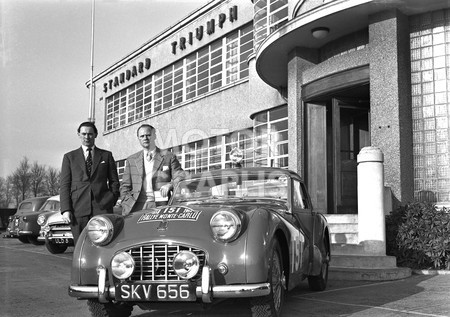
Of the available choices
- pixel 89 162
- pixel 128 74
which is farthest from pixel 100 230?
pixel 128 74

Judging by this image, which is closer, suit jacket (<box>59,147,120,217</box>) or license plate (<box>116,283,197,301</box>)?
license plate (<box>116,283,197,301</box>)

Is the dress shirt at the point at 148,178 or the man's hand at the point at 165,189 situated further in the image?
the dress shirt at the point at 148,178

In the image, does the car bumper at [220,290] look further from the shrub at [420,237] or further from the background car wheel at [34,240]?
the background car wheel at [34,240]

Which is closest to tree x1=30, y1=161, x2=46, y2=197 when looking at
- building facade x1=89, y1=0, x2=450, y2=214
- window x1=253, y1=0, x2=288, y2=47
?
building facade x1=89, y1=0, x2=450, y2=214

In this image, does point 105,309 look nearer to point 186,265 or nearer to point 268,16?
point 186,265

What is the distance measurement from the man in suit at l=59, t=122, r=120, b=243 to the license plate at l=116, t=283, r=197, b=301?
147 centimetres

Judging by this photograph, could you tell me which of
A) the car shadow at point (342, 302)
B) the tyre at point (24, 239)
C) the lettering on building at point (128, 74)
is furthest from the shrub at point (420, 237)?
the lettering on building at point (128, 74)

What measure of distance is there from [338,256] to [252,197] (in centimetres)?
360

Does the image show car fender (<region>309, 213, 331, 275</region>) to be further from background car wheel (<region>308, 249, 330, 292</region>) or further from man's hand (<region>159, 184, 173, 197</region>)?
man's hand (<region>159, 184, 173, 197</region>)

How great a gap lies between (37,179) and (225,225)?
166 ft

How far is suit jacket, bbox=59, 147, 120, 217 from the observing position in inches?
217

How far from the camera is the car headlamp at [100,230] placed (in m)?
4.46

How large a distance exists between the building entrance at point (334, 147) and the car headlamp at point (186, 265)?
8.93m

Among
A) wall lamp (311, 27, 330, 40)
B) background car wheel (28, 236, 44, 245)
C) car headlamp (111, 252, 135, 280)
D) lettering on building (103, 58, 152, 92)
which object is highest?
lettering on building (103, 58, 152, 92)
